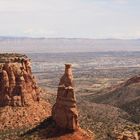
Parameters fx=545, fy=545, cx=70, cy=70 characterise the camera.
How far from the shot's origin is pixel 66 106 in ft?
286

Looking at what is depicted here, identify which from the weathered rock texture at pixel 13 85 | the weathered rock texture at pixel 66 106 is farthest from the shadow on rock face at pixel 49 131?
the weathered rock texture at pixel 13 85

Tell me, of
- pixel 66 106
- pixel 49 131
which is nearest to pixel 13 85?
pixel 49 131

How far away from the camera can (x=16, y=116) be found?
108 metres

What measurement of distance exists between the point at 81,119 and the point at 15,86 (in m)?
16.2

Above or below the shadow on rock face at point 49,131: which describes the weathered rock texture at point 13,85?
above

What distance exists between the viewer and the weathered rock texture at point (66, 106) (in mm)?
86125

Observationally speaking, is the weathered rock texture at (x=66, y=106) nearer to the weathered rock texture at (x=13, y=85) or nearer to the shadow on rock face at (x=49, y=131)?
the shadow on rock face at (x=49, y=131)

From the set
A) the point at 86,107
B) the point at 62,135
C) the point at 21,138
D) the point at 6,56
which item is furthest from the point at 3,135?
the point at 86,107

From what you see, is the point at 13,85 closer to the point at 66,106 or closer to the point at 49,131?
the point at 49,131

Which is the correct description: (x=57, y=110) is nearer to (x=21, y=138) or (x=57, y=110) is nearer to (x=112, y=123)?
(x=21, y=138)

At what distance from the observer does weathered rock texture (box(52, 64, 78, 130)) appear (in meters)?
86.1

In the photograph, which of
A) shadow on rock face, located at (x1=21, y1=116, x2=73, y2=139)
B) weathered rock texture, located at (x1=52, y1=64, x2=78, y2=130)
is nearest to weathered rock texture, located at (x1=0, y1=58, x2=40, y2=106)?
shadow on rock face, located at (x1=21, y1=116, x2=73, y2=139)

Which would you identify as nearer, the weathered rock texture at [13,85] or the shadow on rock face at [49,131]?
the shadow on rock face at [49,131]

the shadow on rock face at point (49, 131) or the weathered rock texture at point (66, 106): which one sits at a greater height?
the weathered rock texture at point (66, 106)
